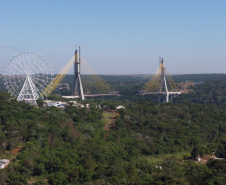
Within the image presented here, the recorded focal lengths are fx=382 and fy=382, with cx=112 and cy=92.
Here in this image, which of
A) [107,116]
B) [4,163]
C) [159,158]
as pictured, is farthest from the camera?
[107,116]

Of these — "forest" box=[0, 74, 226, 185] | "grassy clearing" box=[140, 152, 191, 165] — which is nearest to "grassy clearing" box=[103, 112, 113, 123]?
"forest" box=[0, 74, 226, 185]

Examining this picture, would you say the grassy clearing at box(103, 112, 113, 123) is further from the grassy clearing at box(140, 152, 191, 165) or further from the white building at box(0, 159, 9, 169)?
the white building at box(0, 159, 9, 169)

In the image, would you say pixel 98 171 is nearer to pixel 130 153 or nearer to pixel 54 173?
pixel 54 173

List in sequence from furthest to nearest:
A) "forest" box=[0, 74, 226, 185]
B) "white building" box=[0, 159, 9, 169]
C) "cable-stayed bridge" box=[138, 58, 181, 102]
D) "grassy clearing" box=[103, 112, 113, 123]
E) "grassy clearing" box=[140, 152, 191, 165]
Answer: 1. "cable-stayed bridge" box=[138, 58, 181, 102]
2. "grassy clearing" box=[103, 112, 113, 123]
3. "grassy clearing" box=[140, 152, 191, 165]
4. "white building" box=[0, 159, 9, 169]
5. "forest" box=[0, 74, 226, 185]

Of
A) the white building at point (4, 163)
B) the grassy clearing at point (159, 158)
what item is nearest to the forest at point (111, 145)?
the grassy clearing at point (159, 158)

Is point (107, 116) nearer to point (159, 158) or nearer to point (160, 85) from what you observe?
point (159, 158)

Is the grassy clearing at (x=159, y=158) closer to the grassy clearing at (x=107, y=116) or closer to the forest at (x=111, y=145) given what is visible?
the forest at (x=111, y=145)

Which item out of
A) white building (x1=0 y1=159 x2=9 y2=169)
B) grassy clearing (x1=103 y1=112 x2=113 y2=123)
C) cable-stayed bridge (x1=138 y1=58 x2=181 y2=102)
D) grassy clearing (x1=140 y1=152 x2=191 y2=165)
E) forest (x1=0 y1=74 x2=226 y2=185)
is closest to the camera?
forest (x1=0 y1=74 x2=226 y2=185)

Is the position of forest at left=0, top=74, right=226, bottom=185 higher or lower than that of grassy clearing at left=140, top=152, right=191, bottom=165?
higher

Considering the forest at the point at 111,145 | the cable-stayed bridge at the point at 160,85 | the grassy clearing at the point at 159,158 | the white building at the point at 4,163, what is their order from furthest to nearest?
the cable-stayed bridge at the point at 160,85 < the grassy clearing at the point at 159,158 < the white building at the point at 4,163 < the forest at the point at 111,145

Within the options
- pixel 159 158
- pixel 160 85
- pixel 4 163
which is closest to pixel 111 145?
pixel 159 158
